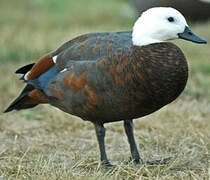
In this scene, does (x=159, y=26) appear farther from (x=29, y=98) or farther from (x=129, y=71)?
(x=29, y=98)

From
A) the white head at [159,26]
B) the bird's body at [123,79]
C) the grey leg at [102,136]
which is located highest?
the white head at [159,26]

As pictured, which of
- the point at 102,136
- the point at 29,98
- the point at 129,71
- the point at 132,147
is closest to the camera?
the point at 129,71

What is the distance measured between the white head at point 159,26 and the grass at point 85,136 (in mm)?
985

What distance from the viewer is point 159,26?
3383mm

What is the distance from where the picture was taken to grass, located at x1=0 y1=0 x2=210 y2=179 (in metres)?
3.56

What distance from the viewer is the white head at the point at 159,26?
3.38m

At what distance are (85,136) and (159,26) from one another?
1.77 m

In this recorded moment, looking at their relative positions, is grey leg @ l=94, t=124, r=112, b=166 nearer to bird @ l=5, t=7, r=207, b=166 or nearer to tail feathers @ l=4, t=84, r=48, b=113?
bird @ l=5, t=7, r=207, b=166

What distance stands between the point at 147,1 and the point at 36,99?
6.70 metres

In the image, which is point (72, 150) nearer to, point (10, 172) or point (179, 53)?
point (10, 172)

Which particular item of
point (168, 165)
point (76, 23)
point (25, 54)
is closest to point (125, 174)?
point (168, 165)

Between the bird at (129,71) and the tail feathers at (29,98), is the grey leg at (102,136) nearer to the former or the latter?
the bird at (129,71)

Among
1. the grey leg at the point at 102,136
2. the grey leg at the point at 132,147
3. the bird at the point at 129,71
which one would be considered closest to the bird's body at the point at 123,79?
the bird at the point at 129,71

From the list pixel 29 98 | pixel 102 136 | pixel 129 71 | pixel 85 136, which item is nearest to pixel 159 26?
pixel 129 71
